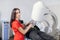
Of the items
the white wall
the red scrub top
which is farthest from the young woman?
the white wall

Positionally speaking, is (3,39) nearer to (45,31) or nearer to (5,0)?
(5,0)

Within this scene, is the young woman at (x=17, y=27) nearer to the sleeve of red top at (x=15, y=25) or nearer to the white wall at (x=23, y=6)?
the sleeve of red top at (x=15, y=25)

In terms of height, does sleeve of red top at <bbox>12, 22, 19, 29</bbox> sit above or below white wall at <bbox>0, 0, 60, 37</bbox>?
below

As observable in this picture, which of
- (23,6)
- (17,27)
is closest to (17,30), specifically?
(17,27)

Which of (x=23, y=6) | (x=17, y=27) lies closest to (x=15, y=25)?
(x=17, y=27)

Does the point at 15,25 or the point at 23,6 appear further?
the point at 23,6

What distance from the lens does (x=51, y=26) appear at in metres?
1.96

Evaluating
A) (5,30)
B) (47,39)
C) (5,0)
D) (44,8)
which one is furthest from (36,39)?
(5,0)

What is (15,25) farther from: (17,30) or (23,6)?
(23,6)

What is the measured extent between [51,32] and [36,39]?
30 cm

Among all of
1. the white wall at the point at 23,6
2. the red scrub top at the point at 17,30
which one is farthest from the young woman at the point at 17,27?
the white wall at the point at 23,6

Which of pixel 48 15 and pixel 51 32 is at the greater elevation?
pixel 48 15

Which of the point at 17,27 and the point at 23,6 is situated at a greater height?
the point at 23,6

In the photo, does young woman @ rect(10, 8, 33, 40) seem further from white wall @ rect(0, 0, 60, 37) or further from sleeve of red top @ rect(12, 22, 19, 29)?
white wall @ rect(0, 0, 60, 37)
